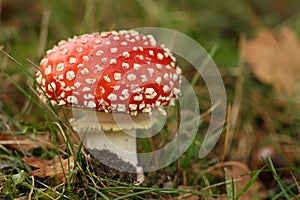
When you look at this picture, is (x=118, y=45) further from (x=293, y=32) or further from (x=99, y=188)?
(x=293, y=32)

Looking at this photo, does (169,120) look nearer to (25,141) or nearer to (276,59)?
(25,141)

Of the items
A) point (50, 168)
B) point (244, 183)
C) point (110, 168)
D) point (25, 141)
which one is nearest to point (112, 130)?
point (110, 168)

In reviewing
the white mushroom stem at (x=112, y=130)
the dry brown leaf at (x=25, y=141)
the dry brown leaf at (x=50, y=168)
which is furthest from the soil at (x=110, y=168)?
the dry brown leaf at (x=25, y=141)

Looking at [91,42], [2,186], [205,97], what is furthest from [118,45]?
[205,97]

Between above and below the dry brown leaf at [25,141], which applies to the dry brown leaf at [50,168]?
below

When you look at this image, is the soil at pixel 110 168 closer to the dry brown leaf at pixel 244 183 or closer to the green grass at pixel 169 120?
the green grass at pixel 169 120

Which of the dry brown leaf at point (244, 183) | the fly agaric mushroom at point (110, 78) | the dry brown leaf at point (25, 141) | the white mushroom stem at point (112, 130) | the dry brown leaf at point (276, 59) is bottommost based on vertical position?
the dry brown leaf at point (244, 183)
